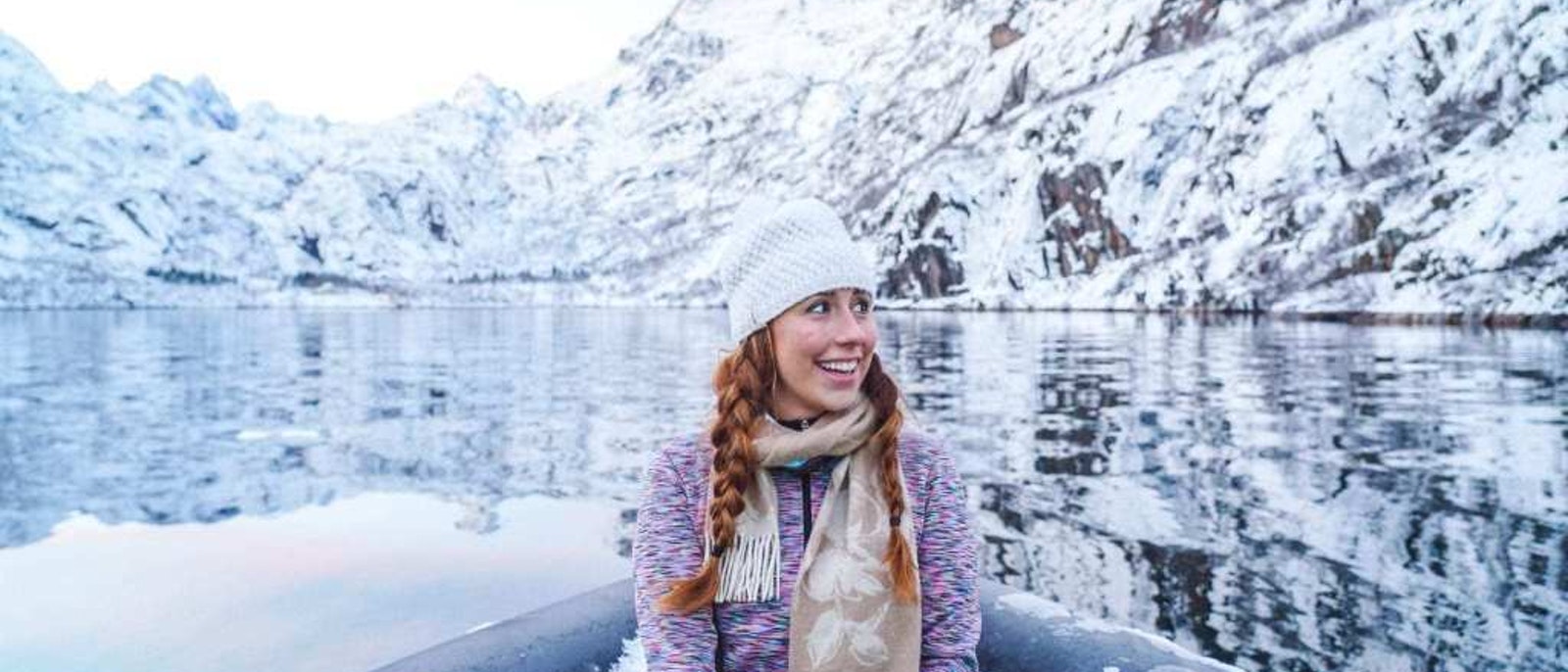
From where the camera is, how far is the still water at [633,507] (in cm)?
643

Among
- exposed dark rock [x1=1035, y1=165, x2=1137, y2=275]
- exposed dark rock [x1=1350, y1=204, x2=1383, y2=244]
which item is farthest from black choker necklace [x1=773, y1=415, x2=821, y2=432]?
exposed dark rock [x1=1035, y1=165, x2=1137, y2=275]

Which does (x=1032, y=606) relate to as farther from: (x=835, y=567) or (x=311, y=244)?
(x=311, y=244)

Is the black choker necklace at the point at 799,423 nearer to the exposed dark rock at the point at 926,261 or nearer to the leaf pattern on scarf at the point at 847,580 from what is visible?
the leaf pattern on scarf at the point at 847,580

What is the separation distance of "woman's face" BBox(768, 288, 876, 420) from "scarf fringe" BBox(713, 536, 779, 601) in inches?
16.1

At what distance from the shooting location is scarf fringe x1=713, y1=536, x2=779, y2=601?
8.87 ft

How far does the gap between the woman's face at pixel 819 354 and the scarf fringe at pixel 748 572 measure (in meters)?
0.41

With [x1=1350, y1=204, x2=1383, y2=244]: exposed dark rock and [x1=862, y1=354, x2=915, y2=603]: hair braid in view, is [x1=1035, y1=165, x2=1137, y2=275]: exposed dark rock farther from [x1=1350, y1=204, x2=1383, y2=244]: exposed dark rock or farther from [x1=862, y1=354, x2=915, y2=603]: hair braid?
[x1=862, y1=354, x2=915, y2=603]: hair braid

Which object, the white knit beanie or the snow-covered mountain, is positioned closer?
the white knit beanie

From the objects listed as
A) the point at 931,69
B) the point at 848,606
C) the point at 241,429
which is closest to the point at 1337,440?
the point at 848,606

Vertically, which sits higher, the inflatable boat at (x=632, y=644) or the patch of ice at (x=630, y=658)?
the inflatable boat at (x=632, y=644)

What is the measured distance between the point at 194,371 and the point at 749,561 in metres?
30.5

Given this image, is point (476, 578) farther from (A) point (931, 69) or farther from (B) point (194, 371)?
(A) point (931, 69)

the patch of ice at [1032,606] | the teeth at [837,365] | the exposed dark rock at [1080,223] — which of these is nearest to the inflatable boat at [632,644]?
the patch of ice at [1032,606]

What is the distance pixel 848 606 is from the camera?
2.68 meters
